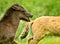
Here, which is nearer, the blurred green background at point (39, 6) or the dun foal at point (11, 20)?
the dun foal at point (11, 20)

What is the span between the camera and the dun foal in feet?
43.6

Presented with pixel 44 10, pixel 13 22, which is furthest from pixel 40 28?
pixel 44 10

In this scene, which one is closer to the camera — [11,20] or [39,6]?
[11,20]

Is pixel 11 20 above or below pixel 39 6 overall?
above

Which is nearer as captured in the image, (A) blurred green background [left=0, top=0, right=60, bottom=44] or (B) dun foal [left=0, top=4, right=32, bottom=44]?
(B) dun foal [left=0, top=4, right=32, bottom=44]

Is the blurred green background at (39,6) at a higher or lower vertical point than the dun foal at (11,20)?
lower

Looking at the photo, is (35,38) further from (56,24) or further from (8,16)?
(8,16)

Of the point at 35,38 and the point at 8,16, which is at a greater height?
the point at 8,16

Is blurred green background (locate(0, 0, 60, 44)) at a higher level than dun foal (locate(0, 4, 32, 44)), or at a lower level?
lower

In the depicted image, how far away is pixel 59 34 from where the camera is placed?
50.9 ft

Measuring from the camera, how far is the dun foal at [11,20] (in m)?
13.3

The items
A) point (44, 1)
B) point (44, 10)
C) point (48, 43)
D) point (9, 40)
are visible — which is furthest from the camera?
point (44, 1)

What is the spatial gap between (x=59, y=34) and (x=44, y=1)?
48.4ft

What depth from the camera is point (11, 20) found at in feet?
44.3
